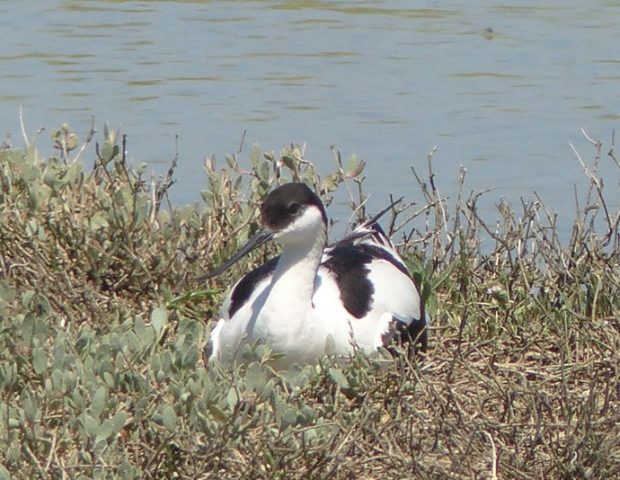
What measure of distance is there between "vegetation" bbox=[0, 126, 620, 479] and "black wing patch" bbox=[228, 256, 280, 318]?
0.21 metres

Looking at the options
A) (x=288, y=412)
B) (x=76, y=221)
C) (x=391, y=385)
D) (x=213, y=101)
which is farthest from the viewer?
(x=213, y=101)

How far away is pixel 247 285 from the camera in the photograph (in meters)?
5.15

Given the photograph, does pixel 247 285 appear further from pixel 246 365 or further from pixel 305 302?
pixel 246 365

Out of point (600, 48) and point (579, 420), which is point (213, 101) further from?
point (579, 420)

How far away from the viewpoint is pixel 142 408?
3.86 metres

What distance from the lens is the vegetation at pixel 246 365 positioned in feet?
12.5

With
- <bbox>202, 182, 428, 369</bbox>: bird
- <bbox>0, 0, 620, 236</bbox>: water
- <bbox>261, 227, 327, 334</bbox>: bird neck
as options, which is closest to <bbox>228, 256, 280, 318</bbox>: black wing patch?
<bbox>202, 182, 428, 369</bbox>: bird

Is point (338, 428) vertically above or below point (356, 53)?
above

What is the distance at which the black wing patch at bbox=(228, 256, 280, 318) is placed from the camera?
5082 mm

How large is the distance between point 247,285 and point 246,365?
636mm

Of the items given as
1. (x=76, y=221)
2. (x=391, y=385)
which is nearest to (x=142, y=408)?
(x=391, y=385)

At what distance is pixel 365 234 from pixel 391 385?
3.69 feet

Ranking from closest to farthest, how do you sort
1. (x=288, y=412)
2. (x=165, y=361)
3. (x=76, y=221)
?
(x=288, y=412), (x=165, y=361), (x=76, y=221)

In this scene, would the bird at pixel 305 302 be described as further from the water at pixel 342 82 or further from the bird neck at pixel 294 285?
the water at pixel 342 82
